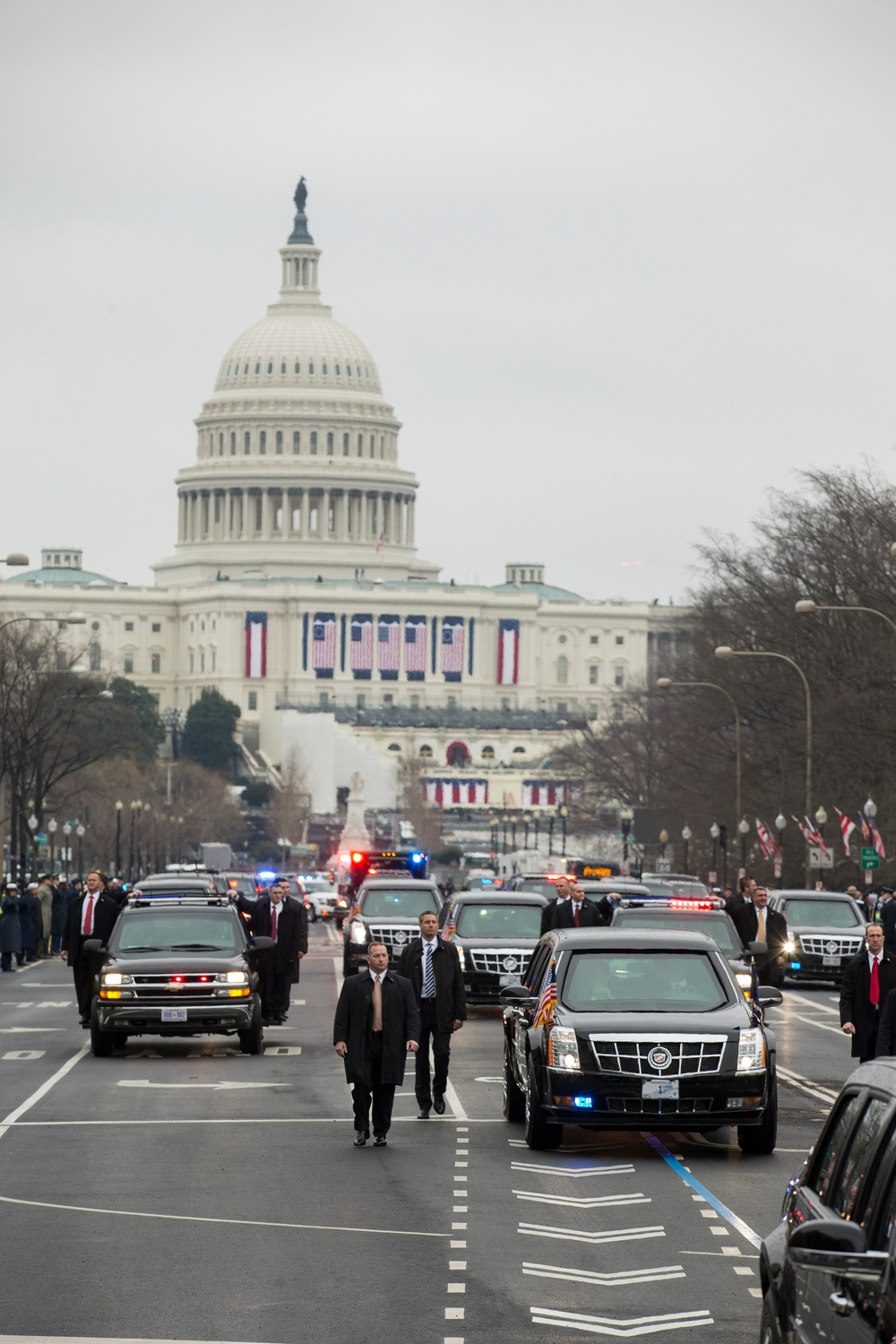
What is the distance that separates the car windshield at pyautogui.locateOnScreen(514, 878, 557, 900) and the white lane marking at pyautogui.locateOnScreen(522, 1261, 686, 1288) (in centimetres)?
3540

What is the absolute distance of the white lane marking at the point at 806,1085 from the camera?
22594mm

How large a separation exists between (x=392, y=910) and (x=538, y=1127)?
21.6m

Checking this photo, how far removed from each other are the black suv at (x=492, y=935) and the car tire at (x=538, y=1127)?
13011 mm

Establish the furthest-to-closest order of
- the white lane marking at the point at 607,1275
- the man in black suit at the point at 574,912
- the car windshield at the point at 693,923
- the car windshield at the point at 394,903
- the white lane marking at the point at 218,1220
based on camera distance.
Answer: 1. the car windshield at the point at 394,903
2. the man in black suit at the point at 574,912
3. the car windshield at the point at 693,923
4. the white lane marking at the point at 218,1220
5. the white lane marking at the point at 607,1275

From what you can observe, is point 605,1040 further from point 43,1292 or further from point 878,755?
point 878,755

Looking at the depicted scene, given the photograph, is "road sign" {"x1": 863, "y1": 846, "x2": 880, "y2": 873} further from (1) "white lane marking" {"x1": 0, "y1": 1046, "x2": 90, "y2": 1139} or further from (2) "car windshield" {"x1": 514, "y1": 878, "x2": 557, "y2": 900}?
(1) "white lane marking" {"x1": 0, "y1": 1046, "x2": 90, "y2": 1139}

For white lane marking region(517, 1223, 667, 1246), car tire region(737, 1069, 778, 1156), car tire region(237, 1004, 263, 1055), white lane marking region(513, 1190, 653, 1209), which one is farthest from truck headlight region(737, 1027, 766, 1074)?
car tire region(237, 1004, 263, 1055)

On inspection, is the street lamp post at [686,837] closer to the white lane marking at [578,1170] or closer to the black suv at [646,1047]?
the black suv at [646,1047]

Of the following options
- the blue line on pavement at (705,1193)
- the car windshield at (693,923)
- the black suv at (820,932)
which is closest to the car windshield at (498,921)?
the car windshield at (693,923)

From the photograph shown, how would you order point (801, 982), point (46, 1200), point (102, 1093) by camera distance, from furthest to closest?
1. point (801, 982)
2. point (102, 1093)
3. point (46, 1200)

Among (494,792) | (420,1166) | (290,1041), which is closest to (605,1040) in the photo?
(420,1166)

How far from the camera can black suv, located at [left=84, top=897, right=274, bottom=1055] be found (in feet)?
85.6

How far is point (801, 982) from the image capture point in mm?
42719

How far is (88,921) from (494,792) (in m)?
163
